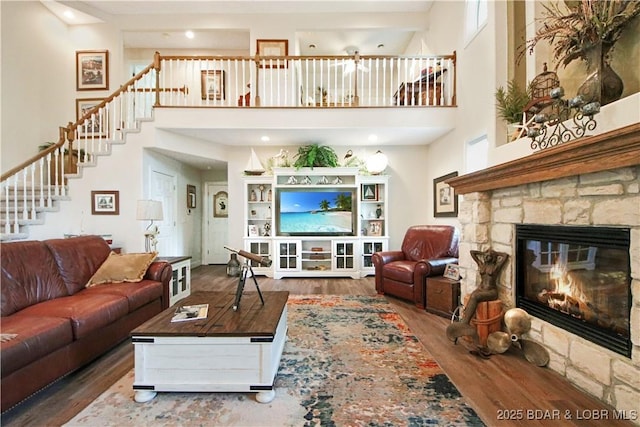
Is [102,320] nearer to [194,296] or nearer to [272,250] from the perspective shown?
[194,296]

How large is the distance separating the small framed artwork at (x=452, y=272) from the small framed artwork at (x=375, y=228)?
2129mm

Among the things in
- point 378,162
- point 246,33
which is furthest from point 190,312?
point 246,33

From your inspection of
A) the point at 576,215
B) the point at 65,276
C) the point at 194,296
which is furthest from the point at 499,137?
the point at 65,276

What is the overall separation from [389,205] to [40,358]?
529cm

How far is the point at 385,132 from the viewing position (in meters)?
4.99

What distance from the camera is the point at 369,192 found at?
5.77m

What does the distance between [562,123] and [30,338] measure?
3671 mm

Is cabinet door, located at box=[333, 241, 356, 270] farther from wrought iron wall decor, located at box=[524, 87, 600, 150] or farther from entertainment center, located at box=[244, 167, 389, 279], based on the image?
wrought iron wall decor, located at box=[524, 87, 600, 150]

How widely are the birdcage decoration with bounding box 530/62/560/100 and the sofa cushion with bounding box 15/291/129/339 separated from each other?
3.93 metres

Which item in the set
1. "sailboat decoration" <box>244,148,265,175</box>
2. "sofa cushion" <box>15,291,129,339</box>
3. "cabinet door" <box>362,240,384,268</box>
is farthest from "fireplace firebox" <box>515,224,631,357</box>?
"sailboat decoration" <box>244,148,265,175</box>

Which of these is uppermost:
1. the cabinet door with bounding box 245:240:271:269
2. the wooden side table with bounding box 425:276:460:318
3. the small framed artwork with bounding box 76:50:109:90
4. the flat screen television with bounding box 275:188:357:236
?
the small framed artwork with bounding box 76:50:109:90

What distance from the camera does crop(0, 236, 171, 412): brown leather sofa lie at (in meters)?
1.77

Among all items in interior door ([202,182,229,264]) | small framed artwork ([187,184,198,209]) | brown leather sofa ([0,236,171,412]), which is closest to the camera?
brown leather sofa ([0,236,171,412])

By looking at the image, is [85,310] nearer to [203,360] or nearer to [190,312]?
[190,312]
